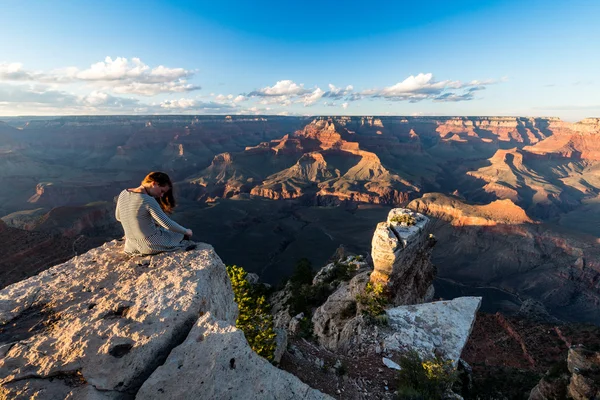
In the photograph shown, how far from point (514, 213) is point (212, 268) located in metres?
82.2

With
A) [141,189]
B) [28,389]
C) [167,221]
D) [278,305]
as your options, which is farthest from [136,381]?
[278,305]

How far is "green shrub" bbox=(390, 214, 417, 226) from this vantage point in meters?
19.0

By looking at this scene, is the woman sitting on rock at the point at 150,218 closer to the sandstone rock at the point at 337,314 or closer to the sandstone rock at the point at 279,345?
the sandstone rock at the point at 279,345

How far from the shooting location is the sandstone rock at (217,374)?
13.1ft

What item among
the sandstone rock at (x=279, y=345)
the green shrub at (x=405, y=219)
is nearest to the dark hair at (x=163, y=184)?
the sandstone rock at (x=279, y=345)

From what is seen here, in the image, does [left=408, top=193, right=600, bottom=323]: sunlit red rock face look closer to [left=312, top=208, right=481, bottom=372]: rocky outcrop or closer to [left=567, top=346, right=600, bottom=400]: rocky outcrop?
[left=312, top=208, right=481, bottom=372]: rocky outcrop

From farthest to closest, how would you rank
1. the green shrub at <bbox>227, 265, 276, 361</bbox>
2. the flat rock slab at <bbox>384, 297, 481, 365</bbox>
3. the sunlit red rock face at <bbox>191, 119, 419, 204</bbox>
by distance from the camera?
the sunlit red rock face at <bbox>191, 119, 419, 204</bbox>, the flat rock slab at <bbox>384, 297, 481, 365</bbox>, the green shrub at <bbox>227, 265, 276, 361</bbox>

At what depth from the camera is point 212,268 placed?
5.95 m

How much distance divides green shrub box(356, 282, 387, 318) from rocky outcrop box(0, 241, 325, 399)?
13.1 m

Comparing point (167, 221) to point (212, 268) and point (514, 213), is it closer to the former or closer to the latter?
point (212, 268)

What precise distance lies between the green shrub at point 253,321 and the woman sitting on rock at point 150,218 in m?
2.17

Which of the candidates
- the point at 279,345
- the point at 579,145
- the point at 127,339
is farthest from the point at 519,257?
the point at 579,145

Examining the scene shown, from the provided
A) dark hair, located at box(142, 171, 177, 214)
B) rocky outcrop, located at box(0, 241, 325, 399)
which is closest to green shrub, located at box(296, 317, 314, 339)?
rocky outcrop, located at box(0, 241, 325, 399)

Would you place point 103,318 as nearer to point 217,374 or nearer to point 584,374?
point 217,374
